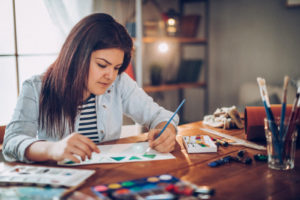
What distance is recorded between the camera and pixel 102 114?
1484mm

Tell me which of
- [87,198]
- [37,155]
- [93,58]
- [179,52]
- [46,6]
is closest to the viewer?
[87,198]

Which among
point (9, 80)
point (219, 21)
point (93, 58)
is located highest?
point (219, 21)

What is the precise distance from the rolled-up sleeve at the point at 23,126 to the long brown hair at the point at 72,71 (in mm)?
35

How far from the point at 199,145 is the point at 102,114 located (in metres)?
0.52

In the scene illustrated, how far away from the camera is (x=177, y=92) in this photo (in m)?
3.96

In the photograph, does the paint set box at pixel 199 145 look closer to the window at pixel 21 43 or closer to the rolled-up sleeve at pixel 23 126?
the rolled-up sleeve at pixel 23 126

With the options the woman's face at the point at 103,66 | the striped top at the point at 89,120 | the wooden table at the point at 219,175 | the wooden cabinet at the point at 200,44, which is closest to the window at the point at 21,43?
the wooden cabinet at the point at 200,44

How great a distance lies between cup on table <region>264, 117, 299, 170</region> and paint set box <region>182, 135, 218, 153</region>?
0.74ft

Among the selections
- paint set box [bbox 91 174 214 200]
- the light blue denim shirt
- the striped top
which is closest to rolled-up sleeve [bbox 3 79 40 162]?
the light blue denim shirt

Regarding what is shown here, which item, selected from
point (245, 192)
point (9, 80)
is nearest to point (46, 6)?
point (9, 80)

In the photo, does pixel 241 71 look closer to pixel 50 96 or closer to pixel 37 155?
pixel 50 96

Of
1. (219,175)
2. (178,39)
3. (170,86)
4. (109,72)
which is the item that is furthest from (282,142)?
(178,39)

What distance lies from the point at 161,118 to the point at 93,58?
0.41m

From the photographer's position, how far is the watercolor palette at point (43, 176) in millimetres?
823
